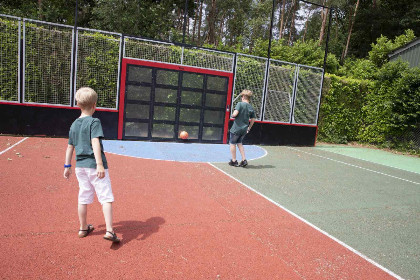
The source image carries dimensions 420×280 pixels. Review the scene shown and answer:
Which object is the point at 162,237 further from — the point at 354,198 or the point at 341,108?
the point at 341,108

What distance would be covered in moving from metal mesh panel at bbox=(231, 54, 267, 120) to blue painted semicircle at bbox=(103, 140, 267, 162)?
2069mm

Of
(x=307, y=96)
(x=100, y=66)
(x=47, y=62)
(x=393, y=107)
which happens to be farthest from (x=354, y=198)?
(x=393, y=107)

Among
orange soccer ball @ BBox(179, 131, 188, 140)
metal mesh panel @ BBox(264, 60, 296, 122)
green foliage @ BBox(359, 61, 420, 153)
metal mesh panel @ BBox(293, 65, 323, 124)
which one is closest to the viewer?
orange soccer ball @ BBox(179, 131, 188, 140)

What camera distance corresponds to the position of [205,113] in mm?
11461

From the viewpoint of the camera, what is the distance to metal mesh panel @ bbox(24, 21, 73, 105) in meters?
9.47

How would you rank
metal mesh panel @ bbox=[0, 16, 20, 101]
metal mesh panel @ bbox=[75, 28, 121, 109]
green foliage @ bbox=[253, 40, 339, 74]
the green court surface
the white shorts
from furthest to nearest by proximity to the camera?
green foliage @ bbox=[253, 40, 339, 74]
metal mesh panel @ bbox=[75, 28, 121, 109]
metal mesh panel @ bbox=[0, 16, 20, 101]
the green court surface
the white shorts

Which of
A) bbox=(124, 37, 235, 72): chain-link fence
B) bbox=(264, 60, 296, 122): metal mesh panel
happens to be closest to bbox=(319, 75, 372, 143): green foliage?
bbox=(264, 60, 296, 122): metal mesh panel

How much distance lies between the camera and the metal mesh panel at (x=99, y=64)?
1002 centimetres

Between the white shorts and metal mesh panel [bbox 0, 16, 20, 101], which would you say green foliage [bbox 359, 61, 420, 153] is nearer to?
the white shorts

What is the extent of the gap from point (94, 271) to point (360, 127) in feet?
51.4

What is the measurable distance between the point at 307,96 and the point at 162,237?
36.8 ft

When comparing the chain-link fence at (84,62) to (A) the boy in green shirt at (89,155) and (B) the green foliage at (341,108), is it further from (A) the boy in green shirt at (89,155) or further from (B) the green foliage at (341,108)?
(A) the boy in green shirt at (89,155)

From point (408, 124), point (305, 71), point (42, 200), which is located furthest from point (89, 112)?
point (408, 124)

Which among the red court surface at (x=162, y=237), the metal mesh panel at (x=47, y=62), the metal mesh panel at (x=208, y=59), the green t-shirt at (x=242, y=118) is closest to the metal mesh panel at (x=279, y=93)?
the metal mesh panel at (x=208, y=59)
